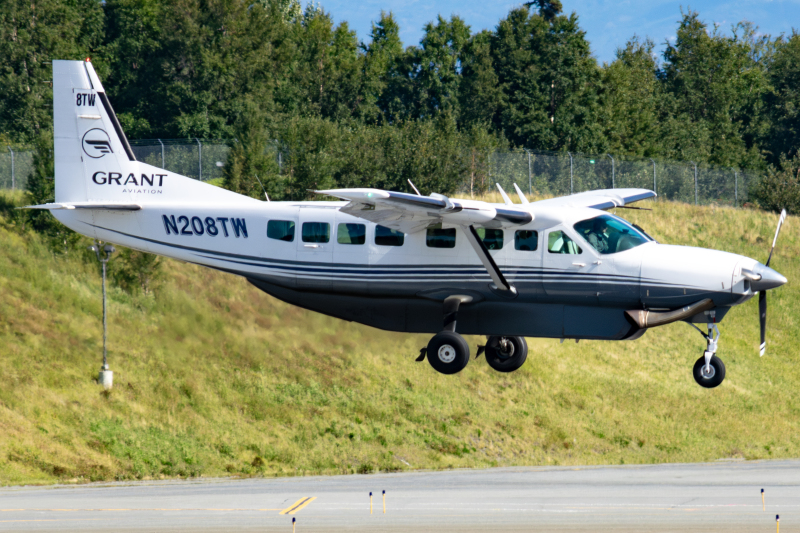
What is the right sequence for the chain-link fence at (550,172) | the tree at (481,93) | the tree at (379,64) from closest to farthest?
the chain-link fence at (550,172)
the tree at (481,93)
the tree at (379,64)

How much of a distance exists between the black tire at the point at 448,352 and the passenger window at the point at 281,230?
4.80 meters

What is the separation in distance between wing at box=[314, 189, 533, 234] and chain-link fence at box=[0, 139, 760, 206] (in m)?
31.9

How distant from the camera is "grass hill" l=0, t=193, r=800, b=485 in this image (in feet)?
151

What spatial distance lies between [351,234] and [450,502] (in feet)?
95.7

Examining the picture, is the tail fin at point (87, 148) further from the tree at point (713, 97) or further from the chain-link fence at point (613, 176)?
the tree at point (713, 97)

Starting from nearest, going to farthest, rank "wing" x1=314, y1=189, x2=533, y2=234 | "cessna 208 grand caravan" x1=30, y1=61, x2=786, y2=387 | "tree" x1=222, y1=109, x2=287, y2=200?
"wing" x1=314, y1=189, x2=533, y2=234
"cessna 208 grand caravan" x1=30, y1=61, x2=786, y2=387
"tree" x1=222, y1=109, x2=287, y2=200

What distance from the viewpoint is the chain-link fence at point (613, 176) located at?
214 ft

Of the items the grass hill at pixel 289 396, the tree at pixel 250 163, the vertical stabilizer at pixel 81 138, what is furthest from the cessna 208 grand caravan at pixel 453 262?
the tree at pixel 250 163

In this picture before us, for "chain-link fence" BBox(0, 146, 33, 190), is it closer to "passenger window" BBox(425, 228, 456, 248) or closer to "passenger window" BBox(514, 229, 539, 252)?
"passenger window" BBox(425, 228, 456, 248)

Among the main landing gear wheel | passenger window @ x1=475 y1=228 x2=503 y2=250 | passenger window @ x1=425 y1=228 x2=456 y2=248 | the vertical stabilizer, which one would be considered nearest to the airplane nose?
the main landing gear wheel

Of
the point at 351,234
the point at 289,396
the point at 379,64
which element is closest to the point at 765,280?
the point at 351,234

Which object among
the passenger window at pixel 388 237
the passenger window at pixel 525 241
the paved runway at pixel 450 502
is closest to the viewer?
the passenger window at pixel 525 241

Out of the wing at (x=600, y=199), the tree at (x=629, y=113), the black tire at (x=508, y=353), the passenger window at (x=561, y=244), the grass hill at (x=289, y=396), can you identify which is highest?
the tree at (x=629, y=113)

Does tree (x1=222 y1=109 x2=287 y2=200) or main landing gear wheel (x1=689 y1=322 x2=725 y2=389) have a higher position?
tree (x1=222 y1=109 x2=287 y2=200)
